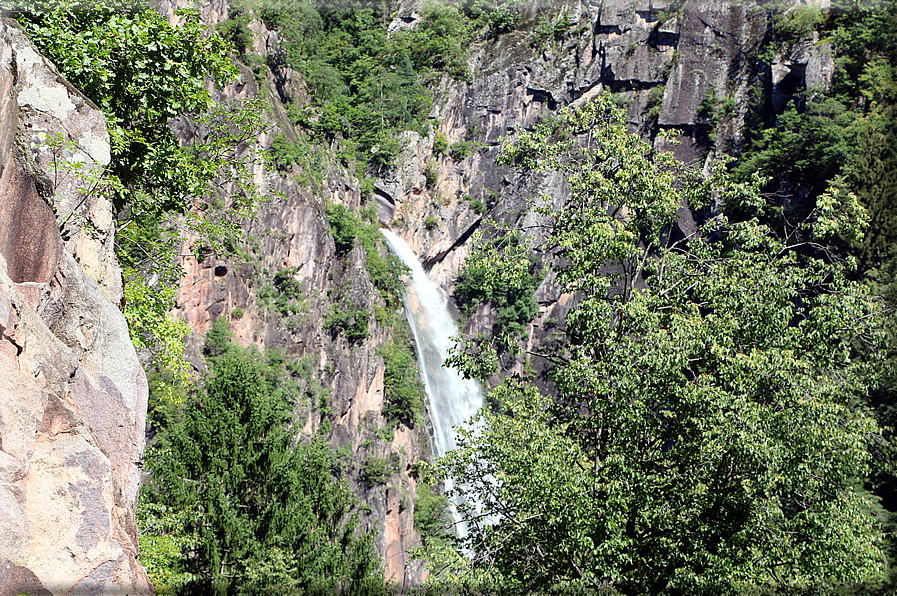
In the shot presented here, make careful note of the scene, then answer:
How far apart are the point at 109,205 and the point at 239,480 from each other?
402 inches

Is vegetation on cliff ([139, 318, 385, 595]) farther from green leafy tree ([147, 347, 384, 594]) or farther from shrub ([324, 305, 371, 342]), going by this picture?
shrub ([324, 305, 371, 342])

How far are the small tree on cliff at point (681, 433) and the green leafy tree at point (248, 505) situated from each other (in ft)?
20.3

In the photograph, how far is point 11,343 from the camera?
15.8 ft

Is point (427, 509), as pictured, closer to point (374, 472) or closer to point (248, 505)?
point (374, 472)

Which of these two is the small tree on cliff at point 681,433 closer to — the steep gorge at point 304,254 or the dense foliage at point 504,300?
the steep gorge at point 304,254

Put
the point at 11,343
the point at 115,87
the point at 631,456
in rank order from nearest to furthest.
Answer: the point at 11,343 → the point at 115,87 → the point at 631,456

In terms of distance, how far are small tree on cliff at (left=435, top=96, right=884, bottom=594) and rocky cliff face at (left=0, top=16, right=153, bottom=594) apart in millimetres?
5319

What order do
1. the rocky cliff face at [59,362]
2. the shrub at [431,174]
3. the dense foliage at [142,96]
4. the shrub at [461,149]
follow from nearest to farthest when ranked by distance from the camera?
the rocky cliff face at [59,362] < the dense foliage at [142,96] < the shrub at [431,174] < the shrub at [461,149]

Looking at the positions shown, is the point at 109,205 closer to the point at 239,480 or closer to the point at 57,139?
the point at 57,139

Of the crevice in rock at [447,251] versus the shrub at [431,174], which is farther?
the shrub at [431,174]

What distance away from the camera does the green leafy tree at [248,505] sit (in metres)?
14.5

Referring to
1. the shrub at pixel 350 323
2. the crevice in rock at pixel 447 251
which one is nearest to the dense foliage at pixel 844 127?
the crevice in rock at pixel 447 251

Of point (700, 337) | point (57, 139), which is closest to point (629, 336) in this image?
point (700, 337)

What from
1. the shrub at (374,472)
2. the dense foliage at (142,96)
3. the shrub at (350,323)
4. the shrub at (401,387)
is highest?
the dense foliage at (142,96)
